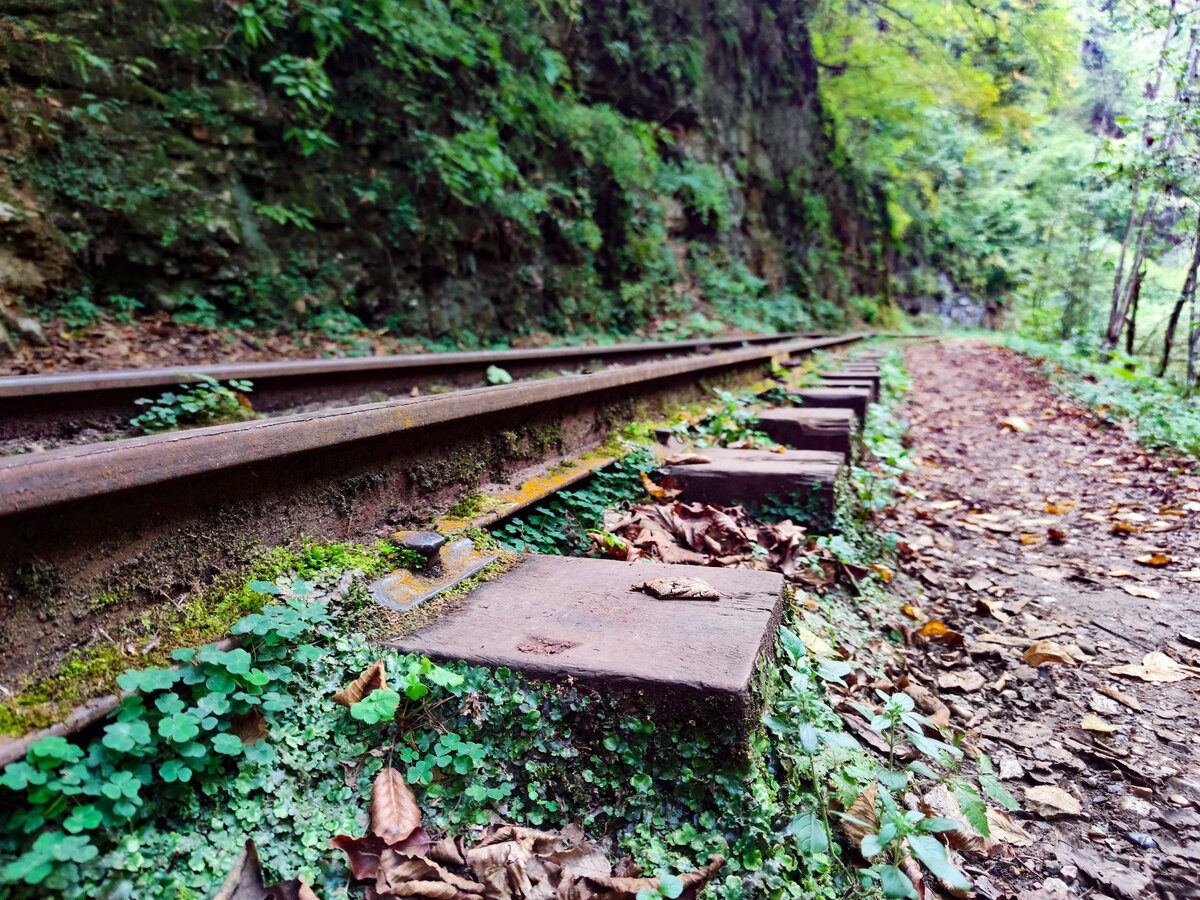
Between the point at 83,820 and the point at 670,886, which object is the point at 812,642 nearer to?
the point at 670,886

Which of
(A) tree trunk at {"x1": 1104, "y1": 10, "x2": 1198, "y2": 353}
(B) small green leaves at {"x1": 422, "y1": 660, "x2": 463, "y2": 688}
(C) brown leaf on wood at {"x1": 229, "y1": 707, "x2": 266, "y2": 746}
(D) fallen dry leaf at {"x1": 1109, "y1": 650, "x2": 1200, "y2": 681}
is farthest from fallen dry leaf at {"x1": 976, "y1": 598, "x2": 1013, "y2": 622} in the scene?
(A) tree trunk at {"x1": 1104, "y1": 10, "x2": 1198, "y2": 353}

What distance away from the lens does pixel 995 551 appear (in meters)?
3.14

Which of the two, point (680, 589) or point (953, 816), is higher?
point (680, 589)

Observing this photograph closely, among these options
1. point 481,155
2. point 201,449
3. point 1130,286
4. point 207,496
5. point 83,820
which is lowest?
point 83,820

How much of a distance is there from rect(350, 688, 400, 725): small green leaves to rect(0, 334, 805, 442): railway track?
239cm

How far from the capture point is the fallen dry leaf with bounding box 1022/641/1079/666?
208cm

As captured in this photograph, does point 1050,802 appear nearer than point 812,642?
Yes

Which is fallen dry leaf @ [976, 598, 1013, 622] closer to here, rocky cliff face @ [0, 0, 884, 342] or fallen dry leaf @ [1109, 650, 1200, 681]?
fallen dry leaf @ [1109, 650, 1200, 681]

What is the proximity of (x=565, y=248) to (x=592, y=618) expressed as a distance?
9.45m

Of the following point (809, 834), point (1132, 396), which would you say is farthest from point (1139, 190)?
point (809, 834)

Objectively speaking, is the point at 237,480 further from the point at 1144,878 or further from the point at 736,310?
the point at 736,310

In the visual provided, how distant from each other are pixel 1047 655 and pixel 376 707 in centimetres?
205

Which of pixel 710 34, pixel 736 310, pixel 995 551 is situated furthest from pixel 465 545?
pixel 710 34

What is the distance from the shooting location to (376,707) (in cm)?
110
